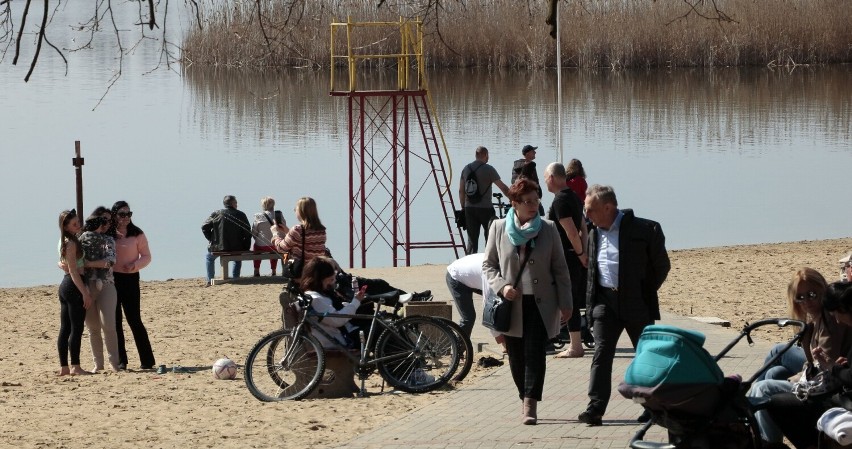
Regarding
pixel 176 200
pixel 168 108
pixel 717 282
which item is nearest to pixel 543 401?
pixel 717 282

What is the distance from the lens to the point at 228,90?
54.0 m

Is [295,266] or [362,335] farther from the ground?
[295,266]

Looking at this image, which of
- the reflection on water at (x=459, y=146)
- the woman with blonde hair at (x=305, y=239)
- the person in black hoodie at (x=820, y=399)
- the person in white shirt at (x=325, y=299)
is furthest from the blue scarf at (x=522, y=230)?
the reflection on water at (x=459, y=146)

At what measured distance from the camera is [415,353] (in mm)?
10867

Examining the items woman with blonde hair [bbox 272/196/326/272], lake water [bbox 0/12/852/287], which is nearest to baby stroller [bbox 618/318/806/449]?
woman with blonde hair [bbox 272/196/326/272]

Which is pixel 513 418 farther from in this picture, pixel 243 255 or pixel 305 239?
pixel 243 255

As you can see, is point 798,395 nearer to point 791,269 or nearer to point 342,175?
point 791,269

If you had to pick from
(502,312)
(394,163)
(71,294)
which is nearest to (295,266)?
(71,294)

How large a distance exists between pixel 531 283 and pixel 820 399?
2.15 m

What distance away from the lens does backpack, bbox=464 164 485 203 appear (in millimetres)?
17141

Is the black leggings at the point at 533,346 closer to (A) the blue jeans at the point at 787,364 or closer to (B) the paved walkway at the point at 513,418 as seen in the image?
(B) the paved walkway at the point at 513,418

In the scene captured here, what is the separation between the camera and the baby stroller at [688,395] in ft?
22.6

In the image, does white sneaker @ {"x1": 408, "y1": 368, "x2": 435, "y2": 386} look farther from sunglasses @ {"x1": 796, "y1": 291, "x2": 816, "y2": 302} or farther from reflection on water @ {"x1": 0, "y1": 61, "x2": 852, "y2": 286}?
reflection on water @ {"x1": 0, "y1": 61, "x2": 852, "y2": 286}

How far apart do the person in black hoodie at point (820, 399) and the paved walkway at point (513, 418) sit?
1065 mm
